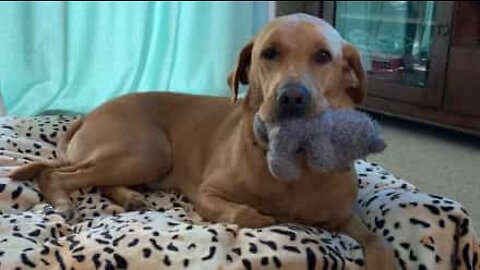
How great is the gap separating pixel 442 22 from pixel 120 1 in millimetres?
1526

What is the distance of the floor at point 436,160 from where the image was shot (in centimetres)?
160

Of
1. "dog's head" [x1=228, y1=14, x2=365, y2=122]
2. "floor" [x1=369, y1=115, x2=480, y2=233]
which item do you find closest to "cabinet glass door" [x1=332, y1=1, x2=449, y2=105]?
"floor" [x1=369, y1=115, x2=480, y2=233]

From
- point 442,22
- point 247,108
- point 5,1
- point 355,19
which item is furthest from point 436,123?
point 5,1

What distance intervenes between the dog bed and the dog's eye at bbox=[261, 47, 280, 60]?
0.35 meters

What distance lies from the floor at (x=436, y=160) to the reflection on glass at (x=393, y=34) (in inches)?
10.4

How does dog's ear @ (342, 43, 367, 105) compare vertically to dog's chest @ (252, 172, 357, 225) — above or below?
above

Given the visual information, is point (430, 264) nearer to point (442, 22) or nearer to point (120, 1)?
point (442, 22)

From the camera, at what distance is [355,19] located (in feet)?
10.7

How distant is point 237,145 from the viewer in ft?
4.77

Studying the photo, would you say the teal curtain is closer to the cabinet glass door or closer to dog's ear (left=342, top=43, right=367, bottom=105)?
the cabinet glass door

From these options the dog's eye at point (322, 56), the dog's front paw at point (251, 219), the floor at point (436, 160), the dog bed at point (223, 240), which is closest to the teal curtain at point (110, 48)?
the floor at point (436, 160)

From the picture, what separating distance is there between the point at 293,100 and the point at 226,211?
323 mm

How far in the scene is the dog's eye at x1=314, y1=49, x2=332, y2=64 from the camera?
4.15 ft

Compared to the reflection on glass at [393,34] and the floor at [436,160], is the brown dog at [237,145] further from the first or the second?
the reflection on glass at [393,34]
